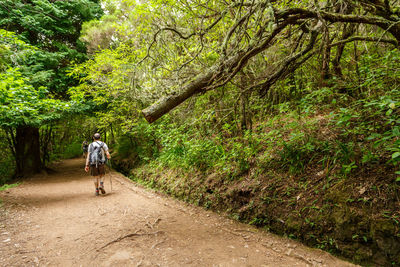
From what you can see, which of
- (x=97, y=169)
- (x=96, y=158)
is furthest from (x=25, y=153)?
(x=97, y=169)

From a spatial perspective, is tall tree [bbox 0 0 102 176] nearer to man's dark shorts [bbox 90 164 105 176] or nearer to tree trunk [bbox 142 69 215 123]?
man's dark shorts [bbox 90 164 105 176]

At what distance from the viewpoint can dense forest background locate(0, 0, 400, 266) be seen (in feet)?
9.39

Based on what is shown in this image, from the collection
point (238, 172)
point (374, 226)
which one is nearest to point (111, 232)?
point (238, 172)

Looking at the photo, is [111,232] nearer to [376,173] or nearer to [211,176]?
[211,176]

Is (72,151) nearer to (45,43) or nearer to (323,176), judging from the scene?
(45,43)

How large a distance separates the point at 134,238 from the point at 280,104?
15.1 ft

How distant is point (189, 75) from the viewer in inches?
171

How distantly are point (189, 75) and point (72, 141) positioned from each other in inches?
1086

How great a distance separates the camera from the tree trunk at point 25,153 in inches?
395

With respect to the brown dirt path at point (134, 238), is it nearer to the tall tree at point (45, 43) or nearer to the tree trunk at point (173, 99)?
the tree trunk at point (173, 99)

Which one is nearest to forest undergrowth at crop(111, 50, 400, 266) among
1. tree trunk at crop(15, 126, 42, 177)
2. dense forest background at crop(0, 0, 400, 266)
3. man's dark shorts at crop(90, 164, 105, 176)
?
dense forest background at crop(0, 0, 400, 266)

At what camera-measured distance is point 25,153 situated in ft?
33.2

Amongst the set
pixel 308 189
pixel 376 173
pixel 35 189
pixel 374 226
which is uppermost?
pixel 376 173

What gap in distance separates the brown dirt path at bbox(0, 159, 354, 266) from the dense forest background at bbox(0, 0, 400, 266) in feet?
1.46
